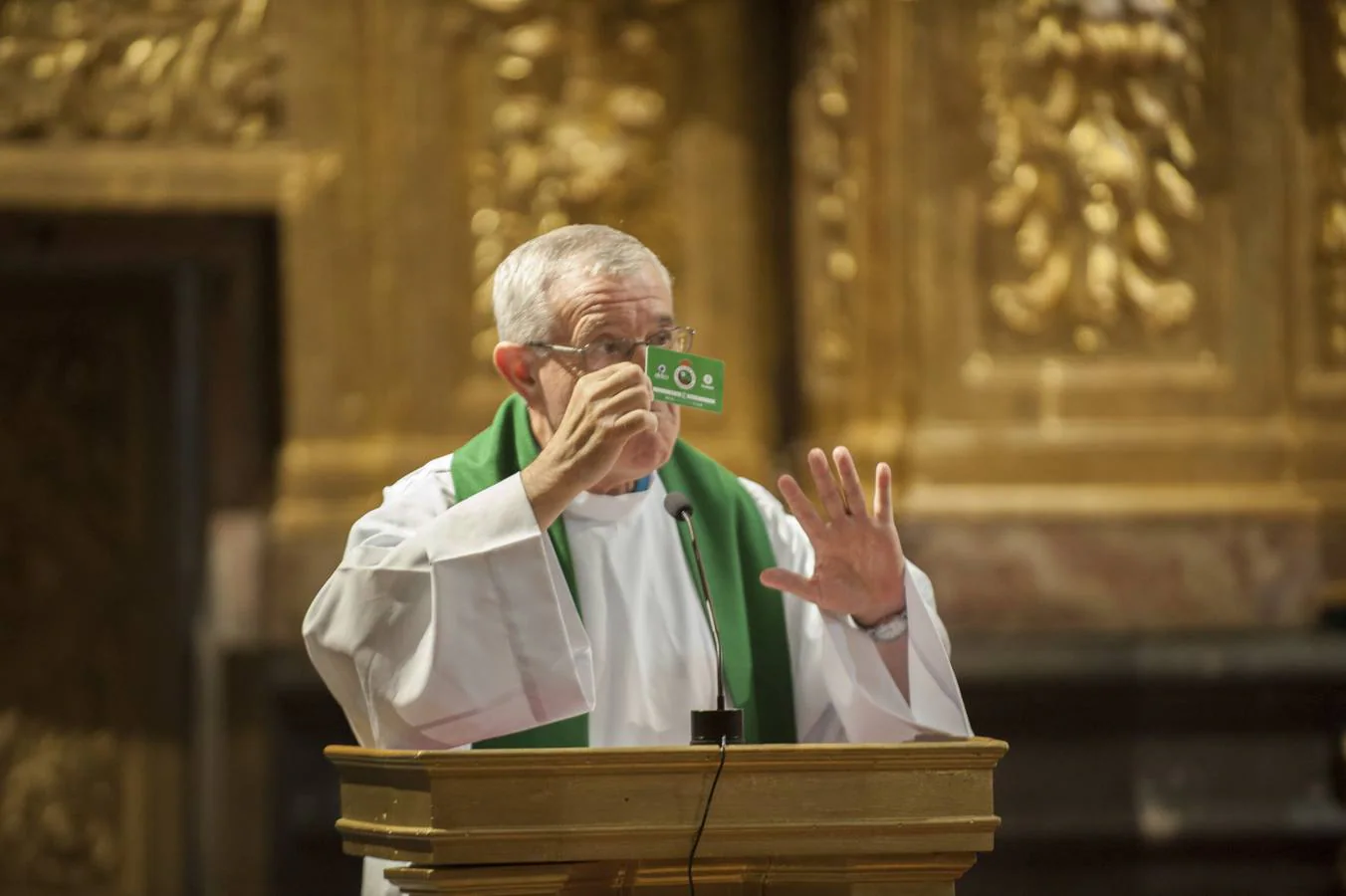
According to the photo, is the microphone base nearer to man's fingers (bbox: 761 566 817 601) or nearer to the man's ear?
man's fingers (bbox: 761 566 817 601)

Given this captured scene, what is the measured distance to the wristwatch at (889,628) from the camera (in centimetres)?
325

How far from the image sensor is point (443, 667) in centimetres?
297

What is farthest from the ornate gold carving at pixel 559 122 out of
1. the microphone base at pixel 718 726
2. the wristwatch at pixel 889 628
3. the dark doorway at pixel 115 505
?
the microphone base at pixel 718 726

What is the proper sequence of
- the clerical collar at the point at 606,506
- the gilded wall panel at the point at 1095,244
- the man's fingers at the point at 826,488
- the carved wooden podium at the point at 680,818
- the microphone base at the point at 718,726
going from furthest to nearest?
the gilded wall panel at the point at 1095,244 < the clerical collar at the point at 606,506 < the man's fingers at the point at 826,488 < the microphone base at the point at 718,726 < the carved wooden podium at the point at 680,818

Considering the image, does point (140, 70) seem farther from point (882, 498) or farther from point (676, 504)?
point (882, 498)

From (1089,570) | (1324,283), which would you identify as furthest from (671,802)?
(1324,283)

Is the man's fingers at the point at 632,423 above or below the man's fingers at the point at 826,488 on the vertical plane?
above

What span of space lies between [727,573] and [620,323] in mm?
541

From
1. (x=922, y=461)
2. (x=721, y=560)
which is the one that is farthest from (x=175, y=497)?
(x=721, y=560)

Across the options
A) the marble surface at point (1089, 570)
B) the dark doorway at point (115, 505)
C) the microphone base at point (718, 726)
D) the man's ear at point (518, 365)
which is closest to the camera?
the microphone base at point (718, 726)

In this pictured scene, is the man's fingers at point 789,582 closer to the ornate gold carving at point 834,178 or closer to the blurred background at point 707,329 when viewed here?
the blurred background at point 707,329

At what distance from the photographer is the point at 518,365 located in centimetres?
342

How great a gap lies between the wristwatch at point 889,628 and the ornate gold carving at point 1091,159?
261cm

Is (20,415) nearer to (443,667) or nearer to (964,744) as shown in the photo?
(443,667)
